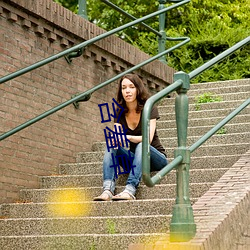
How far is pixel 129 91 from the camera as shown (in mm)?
6238

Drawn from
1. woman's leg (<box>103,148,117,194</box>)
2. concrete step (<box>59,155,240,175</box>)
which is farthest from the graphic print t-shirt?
concrete step (<box>59,155,240,175</box>)

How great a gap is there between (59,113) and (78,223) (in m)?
2.12

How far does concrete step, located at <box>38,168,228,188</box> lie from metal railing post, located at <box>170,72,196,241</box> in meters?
1.63

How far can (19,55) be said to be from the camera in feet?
22.1

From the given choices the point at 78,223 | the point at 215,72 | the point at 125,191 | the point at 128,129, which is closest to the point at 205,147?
the point at 128,129

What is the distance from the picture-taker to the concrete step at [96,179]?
235 inches

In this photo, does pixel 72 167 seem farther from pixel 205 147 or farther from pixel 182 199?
pixel 182 199

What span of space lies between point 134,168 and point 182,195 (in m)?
1.65

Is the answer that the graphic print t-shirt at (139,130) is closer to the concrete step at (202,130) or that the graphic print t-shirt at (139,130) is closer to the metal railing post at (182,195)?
the concrete step at (202,130)

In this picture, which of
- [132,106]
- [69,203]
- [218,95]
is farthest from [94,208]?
[218,95]

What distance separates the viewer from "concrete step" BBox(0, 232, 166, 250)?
4797mm

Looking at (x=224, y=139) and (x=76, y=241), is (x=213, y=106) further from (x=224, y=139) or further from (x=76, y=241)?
(x=76, y=241)

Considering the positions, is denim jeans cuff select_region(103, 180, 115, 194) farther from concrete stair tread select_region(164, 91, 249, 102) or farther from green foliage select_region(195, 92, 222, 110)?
concrete stair tread select_region(164, 91, 249, 102)

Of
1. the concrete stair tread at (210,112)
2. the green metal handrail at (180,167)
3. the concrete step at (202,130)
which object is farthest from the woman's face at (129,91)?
the concrete stair tread at (210,112)
